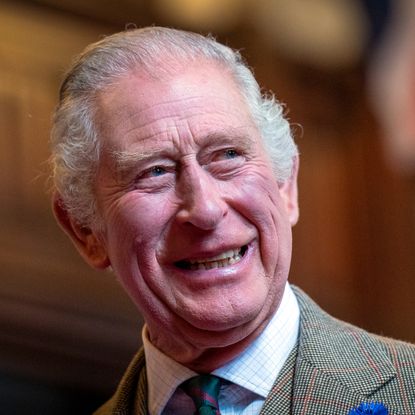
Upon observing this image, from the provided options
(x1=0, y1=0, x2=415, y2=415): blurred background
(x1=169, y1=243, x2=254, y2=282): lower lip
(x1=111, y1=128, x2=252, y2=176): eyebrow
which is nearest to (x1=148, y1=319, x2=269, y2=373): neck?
(x1=169, y1=243, x2=254, y2=282): lower lip

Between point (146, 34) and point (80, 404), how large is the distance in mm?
2278

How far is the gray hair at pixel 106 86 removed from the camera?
1.96 metres

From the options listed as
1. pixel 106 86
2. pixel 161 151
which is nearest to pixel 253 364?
pixel 161 151

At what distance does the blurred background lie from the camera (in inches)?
156

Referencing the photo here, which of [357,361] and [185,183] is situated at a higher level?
[185,183]

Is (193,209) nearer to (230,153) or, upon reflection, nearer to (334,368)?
(230,153)

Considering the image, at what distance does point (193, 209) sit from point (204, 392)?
1.14 ft

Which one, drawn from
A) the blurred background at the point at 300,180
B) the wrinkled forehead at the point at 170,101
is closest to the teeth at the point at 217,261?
the wrinkled forehead at the point at 170,101

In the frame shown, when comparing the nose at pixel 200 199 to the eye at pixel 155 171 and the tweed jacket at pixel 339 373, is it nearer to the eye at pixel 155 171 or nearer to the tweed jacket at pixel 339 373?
the eye at pixel 155 171

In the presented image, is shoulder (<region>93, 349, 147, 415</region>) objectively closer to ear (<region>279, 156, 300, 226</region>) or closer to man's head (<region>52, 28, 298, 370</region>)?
man's head (<region>52, 28, 298, 370</region>)

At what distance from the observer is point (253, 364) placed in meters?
1.90

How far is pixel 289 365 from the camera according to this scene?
1.90m

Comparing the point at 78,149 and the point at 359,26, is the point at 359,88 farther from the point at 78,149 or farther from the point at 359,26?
the point at 78,149

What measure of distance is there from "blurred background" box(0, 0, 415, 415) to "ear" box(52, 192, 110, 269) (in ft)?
5.81
